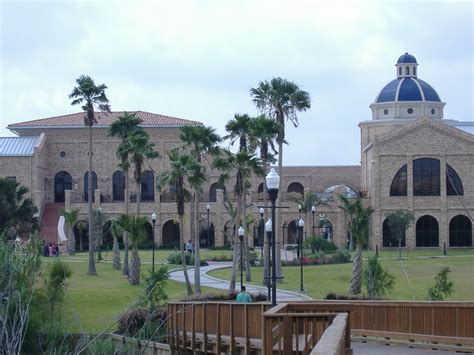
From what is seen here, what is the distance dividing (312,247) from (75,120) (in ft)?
86.9

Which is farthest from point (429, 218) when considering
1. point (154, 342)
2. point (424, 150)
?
point (154, 342)

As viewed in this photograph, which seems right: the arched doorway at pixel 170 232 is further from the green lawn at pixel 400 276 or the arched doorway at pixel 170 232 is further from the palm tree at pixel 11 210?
the palm tree at pixel 11 210

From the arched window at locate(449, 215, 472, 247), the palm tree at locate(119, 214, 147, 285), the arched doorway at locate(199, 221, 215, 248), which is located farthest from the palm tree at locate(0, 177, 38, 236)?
the arched window at locate(449, 215, 472, 247)

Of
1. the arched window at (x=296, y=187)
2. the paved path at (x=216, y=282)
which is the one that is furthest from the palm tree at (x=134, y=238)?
the arched window at (x=296, y=187)

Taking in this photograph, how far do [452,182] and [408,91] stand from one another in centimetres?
1289

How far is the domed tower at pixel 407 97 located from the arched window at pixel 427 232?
11845 millimetres

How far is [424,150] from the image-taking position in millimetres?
87688

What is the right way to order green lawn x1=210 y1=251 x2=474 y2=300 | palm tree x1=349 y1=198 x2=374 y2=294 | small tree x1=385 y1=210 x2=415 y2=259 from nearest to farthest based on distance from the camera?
palm tree x1=349 y1=198 x2=374 y2=294 < green lawn x1=210 y1=251 x2=474 y2=300 < small tree x1=385 y1=210 x2=415 y2=259

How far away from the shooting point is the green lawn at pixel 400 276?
1954 inches

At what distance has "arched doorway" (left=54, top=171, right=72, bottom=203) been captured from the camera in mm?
95250

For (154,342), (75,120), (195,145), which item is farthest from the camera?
(75,120)

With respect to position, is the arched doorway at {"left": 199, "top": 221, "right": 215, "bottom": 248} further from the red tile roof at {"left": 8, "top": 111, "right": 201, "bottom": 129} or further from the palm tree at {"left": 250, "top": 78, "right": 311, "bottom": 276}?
the palm tree at {"left": 250, "top": 78, "right": 311, "bottom": 276}

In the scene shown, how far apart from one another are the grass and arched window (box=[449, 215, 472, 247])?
111 feet

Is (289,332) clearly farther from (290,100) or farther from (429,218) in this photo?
(429,218)
